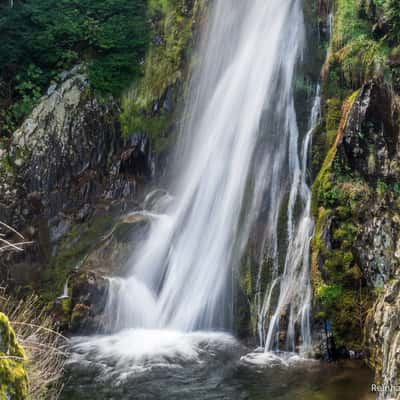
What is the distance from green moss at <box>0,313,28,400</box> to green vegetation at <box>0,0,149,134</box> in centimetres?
1204

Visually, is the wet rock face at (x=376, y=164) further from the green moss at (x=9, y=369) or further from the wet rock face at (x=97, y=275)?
the green moss at (x=9, y=369)

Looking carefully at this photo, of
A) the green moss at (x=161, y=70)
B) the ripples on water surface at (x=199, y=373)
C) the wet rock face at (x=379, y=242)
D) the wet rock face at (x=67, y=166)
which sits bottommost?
the ripples on water surface at (x=199, y=373)

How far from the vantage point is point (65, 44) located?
1596cm

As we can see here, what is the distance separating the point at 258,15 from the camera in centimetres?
1423

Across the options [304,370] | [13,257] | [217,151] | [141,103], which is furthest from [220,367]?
[141,103]

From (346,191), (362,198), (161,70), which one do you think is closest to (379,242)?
(362,198)

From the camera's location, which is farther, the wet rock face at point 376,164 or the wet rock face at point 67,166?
the wet rock face at point 67,166

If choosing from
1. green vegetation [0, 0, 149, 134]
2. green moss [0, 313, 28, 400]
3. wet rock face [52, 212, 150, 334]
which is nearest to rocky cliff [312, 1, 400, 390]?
wet rock face [52, 212, 150, 334]

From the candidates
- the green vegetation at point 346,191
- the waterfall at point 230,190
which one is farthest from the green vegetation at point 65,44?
the green vegetation at point 346,191

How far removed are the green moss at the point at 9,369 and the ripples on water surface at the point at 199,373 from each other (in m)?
4.22

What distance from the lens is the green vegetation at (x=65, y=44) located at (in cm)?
1553

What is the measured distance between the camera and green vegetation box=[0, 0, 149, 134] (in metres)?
15.5

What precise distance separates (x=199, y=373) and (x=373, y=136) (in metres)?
5.14

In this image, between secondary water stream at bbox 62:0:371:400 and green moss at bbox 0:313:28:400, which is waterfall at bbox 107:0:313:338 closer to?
secondary water stream at bbox 62:0:371:400
